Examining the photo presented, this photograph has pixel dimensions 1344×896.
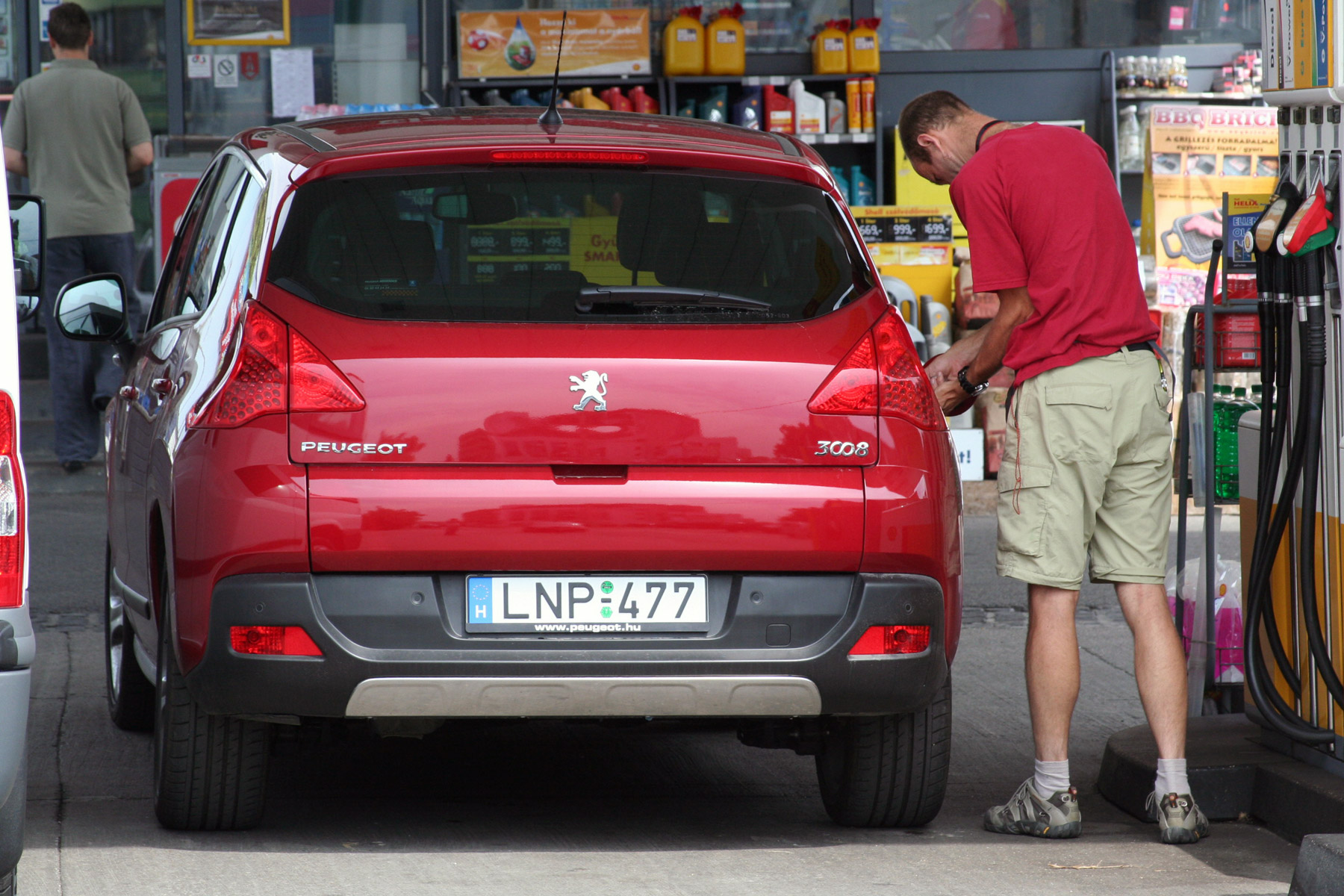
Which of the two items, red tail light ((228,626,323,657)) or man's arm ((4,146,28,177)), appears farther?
man's arm ((4,146,28,177))

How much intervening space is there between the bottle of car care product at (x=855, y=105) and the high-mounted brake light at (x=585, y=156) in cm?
738

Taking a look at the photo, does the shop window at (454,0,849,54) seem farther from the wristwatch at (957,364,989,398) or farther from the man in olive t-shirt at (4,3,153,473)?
the wristwatch at (957,364,989,398)

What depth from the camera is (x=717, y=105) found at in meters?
11.3

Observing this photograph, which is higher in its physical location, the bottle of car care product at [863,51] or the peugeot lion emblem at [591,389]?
the bottle of car care product at [863,51]

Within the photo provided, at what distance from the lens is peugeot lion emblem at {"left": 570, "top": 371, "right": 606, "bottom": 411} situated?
3773mm

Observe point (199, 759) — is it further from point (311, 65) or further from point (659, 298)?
point (311, 65)

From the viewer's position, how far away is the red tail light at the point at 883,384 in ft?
12.7

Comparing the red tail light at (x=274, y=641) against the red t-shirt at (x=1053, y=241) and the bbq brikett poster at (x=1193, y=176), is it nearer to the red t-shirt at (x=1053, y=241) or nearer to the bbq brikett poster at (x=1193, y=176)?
the red t-shirt at (x=1053, y=241)

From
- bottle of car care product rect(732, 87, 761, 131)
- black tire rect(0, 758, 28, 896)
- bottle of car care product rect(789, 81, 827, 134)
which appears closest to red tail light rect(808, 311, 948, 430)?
black tire rect(0, 758, 28, 896)

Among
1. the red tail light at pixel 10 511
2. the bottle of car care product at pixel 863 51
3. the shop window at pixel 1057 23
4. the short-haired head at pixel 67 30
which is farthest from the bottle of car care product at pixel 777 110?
the red tail light at pixel 10 511

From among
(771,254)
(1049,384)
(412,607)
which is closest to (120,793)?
(412,607)

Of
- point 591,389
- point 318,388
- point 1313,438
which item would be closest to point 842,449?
point 591,389

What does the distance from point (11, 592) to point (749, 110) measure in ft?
28.0

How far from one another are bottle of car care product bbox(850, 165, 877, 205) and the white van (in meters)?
8.67
